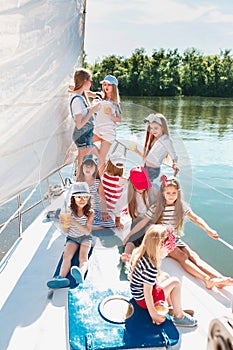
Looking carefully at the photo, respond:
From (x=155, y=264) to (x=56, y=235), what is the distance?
1.18 m

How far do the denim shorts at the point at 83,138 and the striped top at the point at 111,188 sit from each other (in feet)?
0.94

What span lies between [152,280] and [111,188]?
2.01 feet

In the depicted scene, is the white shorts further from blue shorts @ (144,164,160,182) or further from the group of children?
blue shorts @ (144,164,160,182)

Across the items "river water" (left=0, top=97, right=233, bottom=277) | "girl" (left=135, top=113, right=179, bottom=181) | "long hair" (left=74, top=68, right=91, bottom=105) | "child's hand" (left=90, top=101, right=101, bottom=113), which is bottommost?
"river water" (left=0, top=97, right=233, bottom=277)

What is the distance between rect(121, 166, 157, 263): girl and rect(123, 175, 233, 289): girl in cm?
4

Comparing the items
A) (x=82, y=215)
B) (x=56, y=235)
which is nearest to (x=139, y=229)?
(x=82, y=215)

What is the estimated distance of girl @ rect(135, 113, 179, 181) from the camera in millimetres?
2176

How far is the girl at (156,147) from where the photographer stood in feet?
7.14

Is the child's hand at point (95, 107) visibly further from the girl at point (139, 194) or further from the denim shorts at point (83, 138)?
the girl at point (139, 194)

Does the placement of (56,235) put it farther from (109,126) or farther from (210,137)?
(210,137)

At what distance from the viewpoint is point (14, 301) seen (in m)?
2.01

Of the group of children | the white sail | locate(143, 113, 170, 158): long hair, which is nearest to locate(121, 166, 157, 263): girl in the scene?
the group of children

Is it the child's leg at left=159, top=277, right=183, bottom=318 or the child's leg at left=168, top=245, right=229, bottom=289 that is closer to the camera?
the child's leg at left=159, top=277, right=183, bottom=318

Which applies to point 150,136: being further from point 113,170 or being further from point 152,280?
point 152,280
